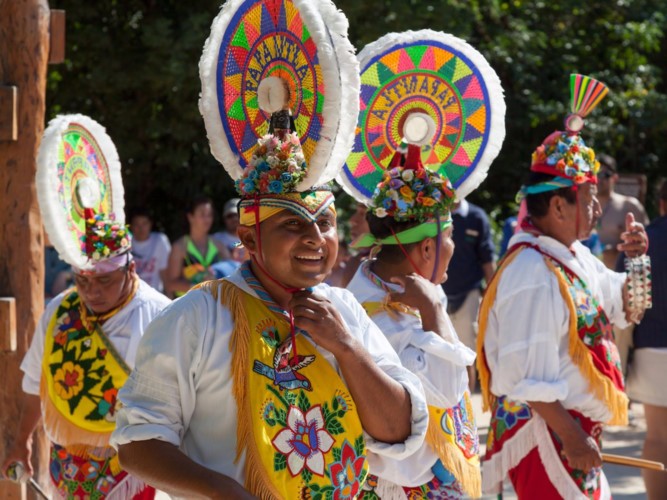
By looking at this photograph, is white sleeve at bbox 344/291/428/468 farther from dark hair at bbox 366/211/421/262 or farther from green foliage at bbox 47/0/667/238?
green foliage at bbox 47/0/667/238

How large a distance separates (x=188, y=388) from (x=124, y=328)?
2.59 metres

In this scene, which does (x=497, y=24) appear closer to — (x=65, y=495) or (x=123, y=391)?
(x=65, y=495)

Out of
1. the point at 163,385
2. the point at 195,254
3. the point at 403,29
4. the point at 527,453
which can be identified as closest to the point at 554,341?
the point at 527,453

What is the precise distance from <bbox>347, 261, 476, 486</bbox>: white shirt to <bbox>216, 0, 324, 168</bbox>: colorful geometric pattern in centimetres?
123

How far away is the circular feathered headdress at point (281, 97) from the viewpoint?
3041mm

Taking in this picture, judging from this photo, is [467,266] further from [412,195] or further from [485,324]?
[412,195]

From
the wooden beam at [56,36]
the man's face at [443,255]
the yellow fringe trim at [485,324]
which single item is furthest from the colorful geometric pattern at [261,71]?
the wooden beam at [56,36]

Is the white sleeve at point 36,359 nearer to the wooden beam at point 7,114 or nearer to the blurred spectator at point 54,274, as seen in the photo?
the wooden beam at point 7,114

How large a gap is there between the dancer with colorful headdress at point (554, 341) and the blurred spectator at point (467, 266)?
425 centimetres

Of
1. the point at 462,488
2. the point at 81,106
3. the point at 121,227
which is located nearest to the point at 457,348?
the point at 462,488

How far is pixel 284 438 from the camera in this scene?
2979 millimetres

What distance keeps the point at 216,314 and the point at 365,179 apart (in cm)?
188

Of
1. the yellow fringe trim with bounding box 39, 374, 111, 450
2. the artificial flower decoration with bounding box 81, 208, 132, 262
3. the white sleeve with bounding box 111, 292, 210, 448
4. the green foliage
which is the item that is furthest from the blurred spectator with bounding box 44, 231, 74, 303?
the white sleeve with bounding box 111, 292, 210, 448

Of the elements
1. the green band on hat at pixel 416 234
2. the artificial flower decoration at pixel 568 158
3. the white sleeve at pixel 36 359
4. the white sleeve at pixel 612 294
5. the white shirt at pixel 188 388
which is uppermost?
the artificial flower decoration at pixel 568 158
